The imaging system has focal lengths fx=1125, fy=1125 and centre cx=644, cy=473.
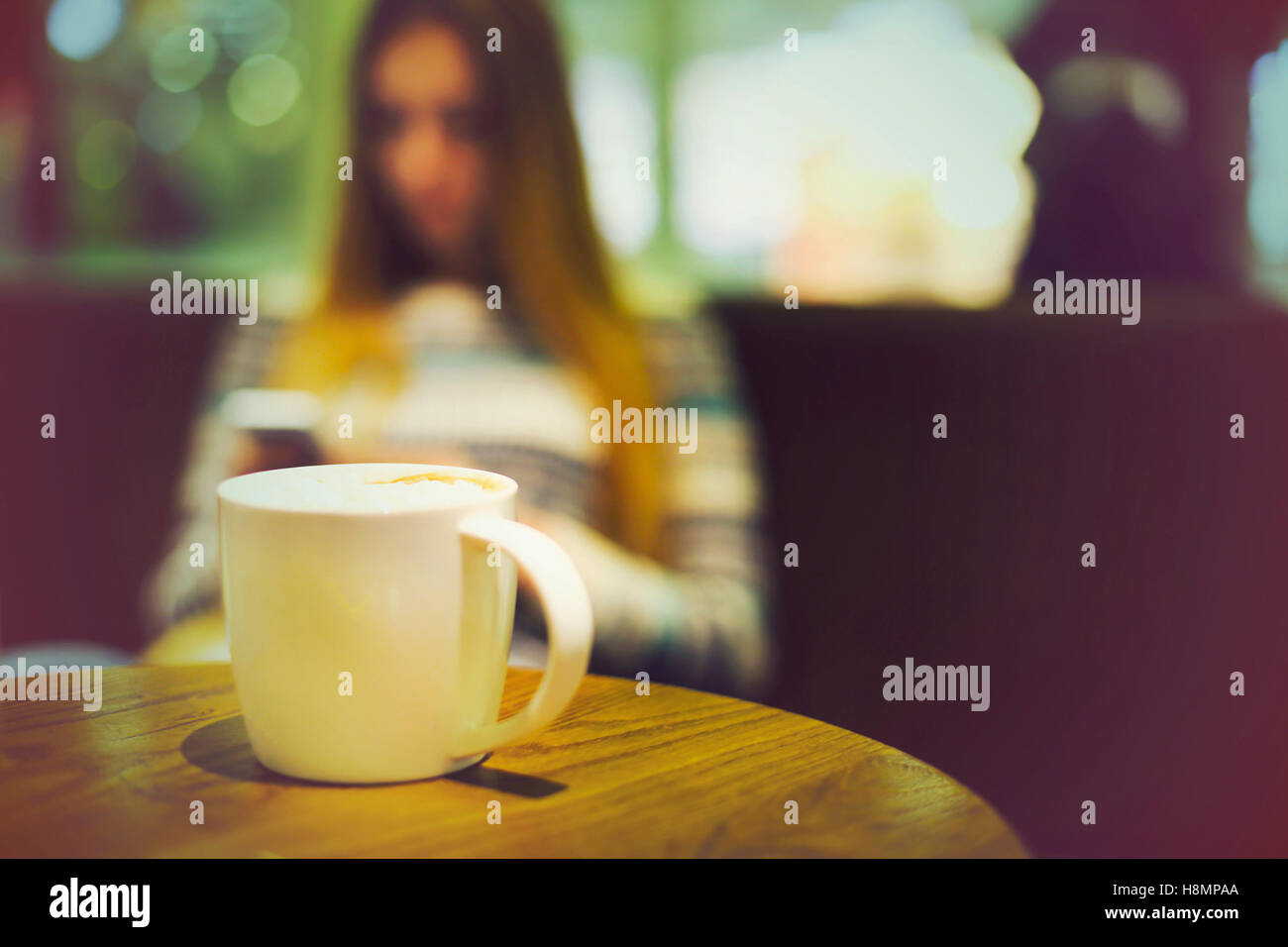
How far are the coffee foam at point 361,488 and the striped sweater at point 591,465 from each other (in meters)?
0.67

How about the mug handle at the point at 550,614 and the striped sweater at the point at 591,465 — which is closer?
the mug handle at the point at 550,614

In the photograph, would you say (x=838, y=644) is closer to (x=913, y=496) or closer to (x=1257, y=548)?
(x=913, y=496)

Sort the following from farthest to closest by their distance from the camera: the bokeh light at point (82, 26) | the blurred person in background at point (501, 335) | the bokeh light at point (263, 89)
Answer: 1. the bokeh light at point (263, 89)
2. the bokeh light at point (82, 26)
3. the blurred person in background at point (501, 335)

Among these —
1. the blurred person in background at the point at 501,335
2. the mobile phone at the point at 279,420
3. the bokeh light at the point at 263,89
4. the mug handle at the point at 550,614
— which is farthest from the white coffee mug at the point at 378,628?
the bokeh light at the point at 263,89

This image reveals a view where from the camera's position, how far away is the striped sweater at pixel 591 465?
1.22m

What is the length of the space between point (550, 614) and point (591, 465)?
0.94 metres

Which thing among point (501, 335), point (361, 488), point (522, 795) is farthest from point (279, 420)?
point (522, 795)

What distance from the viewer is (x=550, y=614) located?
417mm

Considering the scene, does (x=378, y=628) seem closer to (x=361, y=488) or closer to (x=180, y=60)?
(x=361, y=488)

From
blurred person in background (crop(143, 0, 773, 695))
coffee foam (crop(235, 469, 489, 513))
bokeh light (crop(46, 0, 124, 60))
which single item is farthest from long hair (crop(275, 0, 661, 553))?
bokeh light (crop(46, 0, 124, 60))

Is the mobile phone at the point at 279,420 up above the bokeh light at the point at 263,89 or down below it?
below

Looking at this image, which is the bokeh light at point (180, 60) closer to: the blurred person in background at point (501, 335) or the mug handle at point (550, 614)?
the blurred person in background at point (501, 335)
